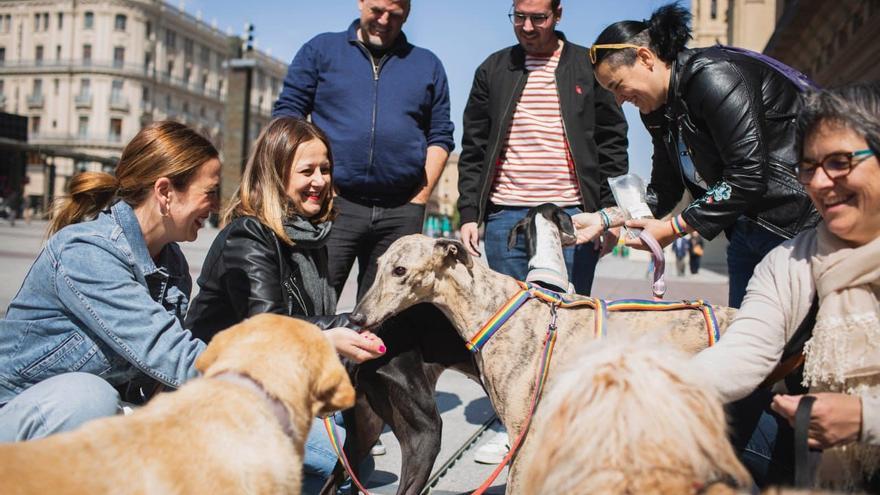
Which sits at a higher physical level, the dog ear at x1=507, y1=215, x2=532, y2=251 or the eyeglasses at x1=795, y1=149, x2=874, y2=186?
the eyeglasses at x1=795, y1=149, x2=874, y2=186

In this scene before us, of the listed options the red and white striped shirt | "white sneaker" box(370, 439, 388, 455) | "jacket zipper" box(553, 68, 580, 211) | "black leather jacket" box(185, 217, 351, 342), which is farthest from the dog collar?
"jacket zipper" box(553, 68, 580, 211)

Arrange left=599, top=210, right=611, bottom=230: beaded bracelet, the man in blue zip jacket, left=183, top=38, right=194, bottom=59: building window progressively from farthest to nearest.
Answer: left=183, top=38, right=194, bottom=59: building window
the man in blue zip jacket
left=599, top=210, right=611, bottom=230: beaded bracelet

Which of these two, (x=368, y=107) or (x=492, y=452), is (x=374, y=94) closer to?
(x=368, y=107)

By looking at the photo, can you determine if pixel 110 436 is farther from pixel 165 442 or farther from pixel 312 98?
pixel 312 98

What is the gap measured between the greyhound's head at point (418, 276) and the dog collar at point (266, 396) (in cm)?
130

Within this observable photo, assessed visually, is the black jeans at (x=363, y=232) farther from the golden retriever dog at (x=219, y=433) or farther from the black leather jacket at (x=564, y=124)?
the golden retriever dog at (x=219, y=433)

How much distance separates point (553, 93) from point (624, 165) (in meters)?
0.64

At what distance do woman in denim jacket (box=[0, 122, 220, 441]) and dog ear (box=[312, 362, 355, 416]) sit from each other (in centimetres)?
69

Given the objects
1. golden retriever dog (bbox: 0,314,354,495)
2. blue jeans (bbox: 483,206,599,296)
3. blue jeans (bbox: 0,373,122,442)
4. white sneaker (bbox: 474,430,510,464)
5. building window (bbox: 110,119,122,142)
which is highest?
building window (bbox: 110,119,122,142)

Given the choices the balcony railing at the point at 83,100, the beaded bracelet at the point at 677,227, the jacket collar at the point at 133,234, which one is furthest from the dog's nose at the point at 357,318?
the balcony railing at the point at 83,100

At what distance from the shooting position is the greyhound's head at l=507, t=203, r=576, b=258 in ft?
12.6

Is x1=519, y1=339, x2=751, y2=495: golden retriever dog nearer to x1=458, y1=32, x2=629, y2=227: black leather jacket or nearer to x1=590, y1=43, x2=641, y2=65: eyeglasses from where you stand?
x1=590, y1=43, x2=641, y2=65: eyeglasses

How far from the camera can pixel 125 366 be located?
2.87 meters

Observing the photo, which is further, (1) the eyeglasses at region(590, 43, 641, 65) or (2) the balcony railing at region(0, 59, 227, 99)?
(2) the balcony railing at region(0, 59, 227, 99)
